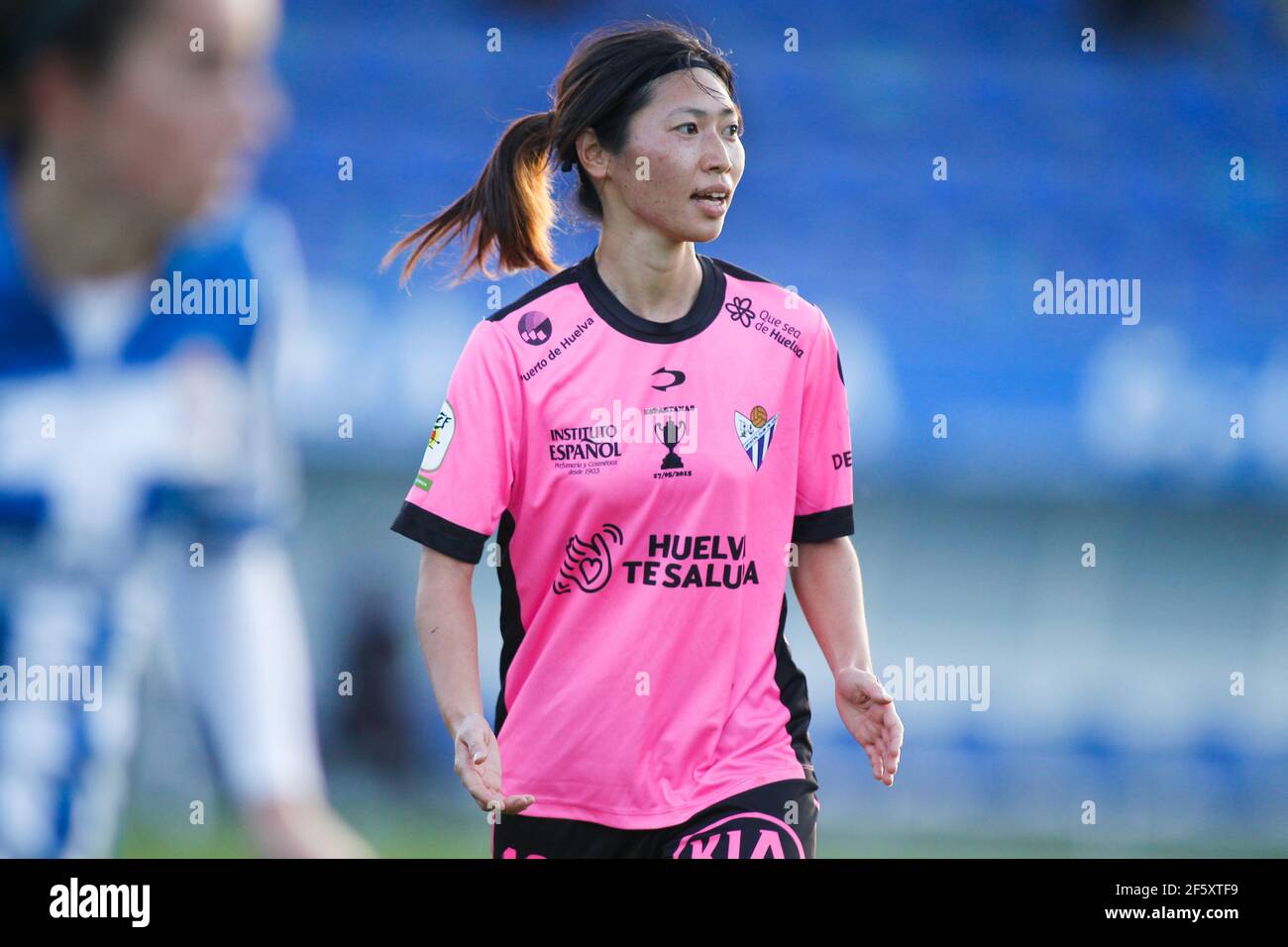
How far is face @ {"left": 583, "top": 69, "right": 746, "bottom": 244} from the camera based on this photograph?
125 inches

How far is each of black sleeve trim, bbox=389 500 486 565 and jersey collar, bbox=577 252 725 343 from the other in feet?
1.70

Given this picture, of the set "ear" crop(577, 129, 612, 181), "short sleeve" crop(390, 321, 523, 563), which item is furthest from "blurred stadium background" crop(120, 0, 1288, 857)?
"short sleeve" crop(390, 321, 523, 563)

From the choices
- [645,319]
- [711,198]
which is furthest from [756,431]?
[711,198]

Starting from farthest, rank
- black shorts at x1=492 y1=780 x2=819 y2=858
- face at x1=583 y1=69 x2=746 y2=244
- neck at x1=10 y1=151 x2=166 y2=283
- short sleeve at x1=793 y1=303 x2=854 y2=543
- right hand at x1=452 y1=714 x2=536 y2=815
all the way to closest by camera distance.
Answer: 1. neck at x1=10 y1=151 x2=166 y2=283
2. short sleeve at x1=793 y1=303 x2=854 y2=543
3. face at x1=583 y1=69 x2=746 y2=244
4. black shorts at x1=492 y1=780 x2=819 y2=858
5. right hand at x1=452 y1=714 x2=536 y2=815

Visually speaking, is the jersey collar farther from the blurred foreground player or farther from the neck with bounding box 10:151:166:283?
the neck with bounding box 10:151:166:283

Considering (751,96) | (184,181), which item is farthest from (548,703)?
(751,96)

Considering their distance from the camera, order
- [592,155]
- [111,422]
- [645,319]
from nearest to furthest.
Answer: [645,319], [592,155], [111,422]

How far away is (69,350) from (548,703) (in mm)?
2375

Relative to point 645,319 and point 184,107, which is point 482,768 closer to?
point 645,319

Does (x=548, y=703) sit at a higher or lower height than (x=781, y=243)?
lower

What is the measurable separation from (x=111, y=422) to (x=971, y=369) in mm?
2929

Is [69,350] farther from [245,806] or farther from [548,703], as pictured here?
[548,703]

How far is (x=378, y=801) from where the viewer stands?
16.9 ft

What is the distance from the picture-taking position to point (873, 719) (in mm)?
3094
